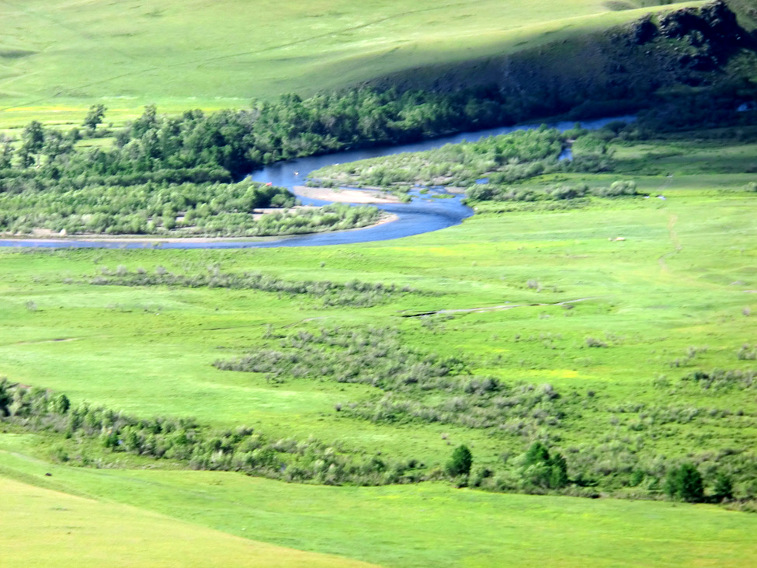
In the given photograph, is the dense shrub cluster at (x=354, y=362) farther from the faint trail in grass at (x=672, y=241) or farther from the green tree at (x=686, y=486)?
the faint trail in grass at (x=672, y=241)

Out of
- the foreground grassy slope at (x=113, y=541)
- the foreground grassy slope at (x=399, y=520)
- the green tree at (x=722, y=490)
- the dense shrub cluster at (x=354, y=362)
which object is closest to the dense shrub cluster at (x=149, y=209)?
the dense shrub cluster at (x=354, y=362)

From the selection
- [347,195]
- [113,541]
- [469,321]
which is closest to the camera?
[113,541]

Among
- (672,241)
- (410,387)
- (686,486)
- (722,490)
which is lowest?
(722,490)

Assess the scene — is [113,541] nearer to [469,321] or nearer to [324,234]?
[469,321]

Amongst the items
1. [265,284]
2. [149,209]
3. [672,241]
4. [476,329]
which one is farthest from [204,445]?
[149,209]

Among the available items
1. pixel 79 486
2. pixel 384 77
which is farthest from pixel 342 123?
pixel 79 486

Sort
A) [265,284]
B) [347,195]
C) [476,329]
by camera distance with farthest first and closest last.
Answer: [347,195], [265,284], [476,329]

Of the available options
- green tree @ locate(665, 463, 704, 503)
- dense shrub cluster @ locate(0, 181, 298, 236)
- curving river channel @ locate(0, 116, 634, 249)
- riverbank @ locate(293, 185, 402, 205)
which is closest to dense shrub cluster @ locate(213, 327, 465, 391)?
green tree @ locate(665, 463, 704, 503)

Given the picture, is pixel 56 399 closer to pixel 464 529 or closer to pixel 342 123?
pixel 464 529
